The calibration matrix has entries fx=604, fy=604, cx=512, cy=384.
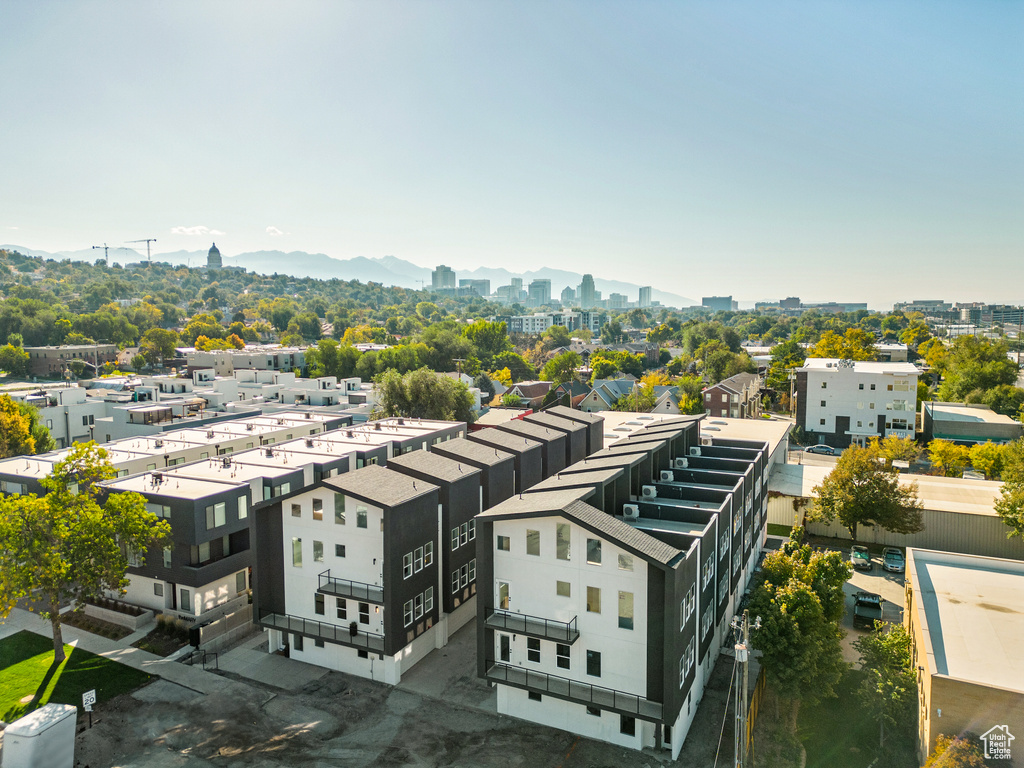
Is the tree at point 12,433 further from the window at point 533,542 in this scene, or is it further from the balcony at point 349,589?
the window at point 533,542

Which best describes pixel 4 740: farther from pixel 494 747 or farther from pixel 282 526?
pixel 494 747

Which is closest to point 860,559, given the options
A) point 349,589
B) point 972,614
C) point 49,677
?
point 972,614

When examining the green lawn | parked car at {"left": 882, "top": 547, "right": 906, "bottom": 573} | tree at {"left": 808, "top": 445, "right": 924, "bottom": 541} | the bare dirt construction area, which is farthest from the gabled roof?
tree at {"left": 808, "top": 445, "right": 924, "bottom": 541}

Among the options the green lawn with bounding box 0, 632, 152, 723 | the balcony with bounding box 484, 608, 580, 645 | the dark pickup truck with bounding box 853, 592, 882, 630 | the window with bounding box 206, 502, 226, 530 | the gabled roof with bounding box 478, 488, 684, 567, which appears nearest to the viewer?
the gabled roof with bounding box 478, 488, 684, 567

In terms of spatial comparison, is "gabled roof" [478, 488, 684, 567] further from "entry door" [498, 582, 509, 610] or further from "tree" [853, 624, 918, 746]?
"tree" [853, 624, 918, 746]

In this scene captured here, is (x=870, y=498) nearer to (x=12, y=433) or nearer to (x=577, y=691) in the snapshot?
(x=577, y=691)

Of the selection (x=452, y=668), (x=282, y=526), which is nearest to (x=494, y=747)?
(x=452, y=668)
